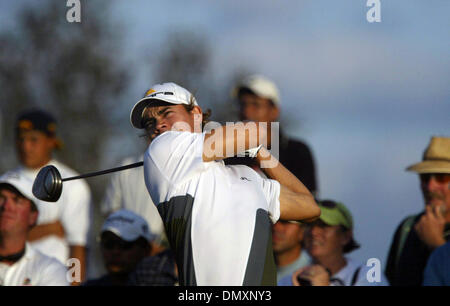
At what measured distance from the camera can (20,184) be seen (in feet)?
24.7

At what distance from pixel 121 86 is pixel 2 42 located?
2.28 meters

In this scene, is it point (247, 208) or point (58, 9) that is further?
point (58, 9)

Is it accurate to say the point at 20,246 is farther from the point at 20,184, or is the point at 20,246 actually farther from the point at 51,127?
the point at 51,127

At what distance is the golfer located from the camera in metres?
4.52

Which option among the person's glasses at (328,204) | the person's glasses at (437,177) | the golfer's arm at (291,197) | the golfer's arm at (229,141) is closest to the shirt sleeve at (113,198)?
the person's glasses at (328,204)

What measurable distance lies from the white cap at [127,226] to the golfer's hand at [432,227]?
2.28 metres

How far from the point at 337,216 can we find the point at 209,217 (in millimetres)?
2648

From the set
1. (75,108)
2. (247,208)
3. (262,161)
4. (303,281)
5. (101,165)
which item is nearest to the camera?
(247,208)

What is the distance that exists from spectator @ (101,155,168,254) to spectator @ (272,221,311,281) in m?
1.09

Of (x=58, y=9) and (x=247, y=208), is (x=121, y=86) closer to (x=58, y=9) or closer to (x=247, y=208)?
(x=58, y=9)

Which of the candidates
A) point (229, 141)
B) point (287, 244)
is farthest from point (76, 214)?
point (229, 141)

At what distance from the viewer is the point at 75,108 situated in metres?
16.8
